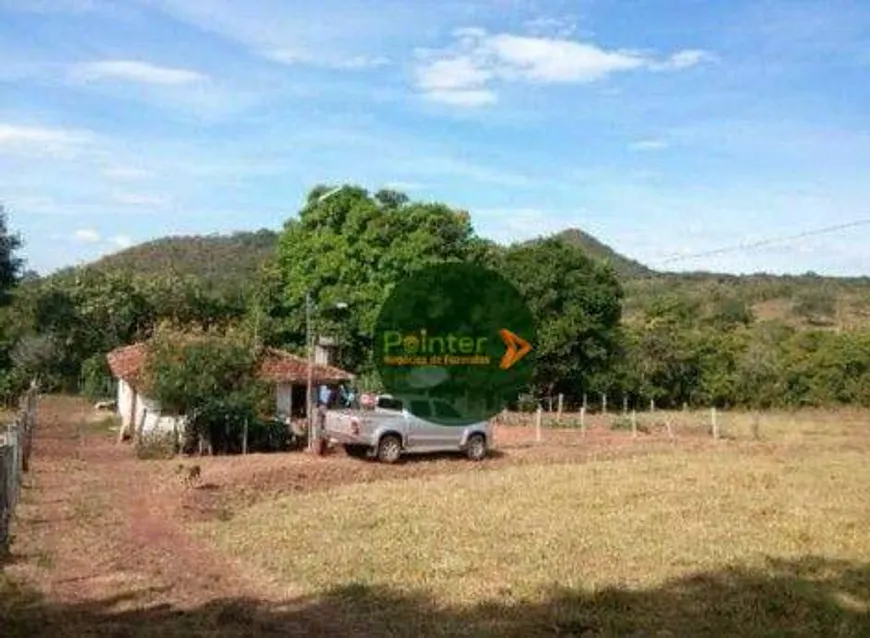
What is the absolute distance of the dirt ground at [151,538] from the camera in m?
10.5

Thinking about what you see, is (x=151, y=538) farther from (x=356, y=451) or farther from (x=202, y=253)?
(x=202, y=253)

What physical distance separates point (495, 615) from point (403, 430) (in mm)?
14284

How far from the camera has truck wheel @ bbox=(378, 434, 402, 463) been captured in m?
24.9

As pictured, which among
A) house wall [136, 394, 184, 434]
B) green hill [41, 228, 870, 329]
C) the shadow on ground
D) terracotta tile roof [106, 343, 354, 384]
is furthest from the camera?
green hill [41, 228, 870, 329]

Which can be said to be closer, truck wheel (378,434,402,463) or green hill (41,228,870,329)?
truck wheel (378,434,402,463)

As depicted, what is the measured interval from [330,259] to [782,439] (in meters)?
Result: 23.7

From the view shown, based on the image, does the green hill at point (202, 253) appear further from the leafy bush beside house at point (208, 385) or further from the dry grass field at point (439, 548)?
the dry grass field at point (439, 548)

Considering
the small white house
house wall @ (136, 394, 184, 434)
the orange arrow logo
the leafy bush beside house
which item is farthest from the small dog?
the orange arrow logo

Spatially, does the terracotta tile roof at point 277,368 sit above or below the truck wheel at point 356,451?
above

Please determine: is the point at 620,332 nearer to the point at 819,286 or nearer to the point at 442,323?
the point at 442,323

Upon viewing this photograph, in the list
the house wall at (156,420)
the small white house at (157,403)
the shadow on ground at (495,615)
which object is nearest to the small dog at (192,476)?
the house wall at (156,420)

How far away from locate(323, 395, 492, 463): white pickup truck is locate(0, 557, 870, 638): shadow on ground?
12764mm

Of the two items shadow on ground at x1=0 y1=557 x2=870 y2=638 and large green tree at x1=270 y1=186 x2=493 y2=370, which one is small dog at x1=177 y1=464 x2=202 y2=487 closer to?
shadow on ground at x1=0 y1=557 x2=870 y2=638

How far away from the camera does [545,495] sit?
1978 centimetres
